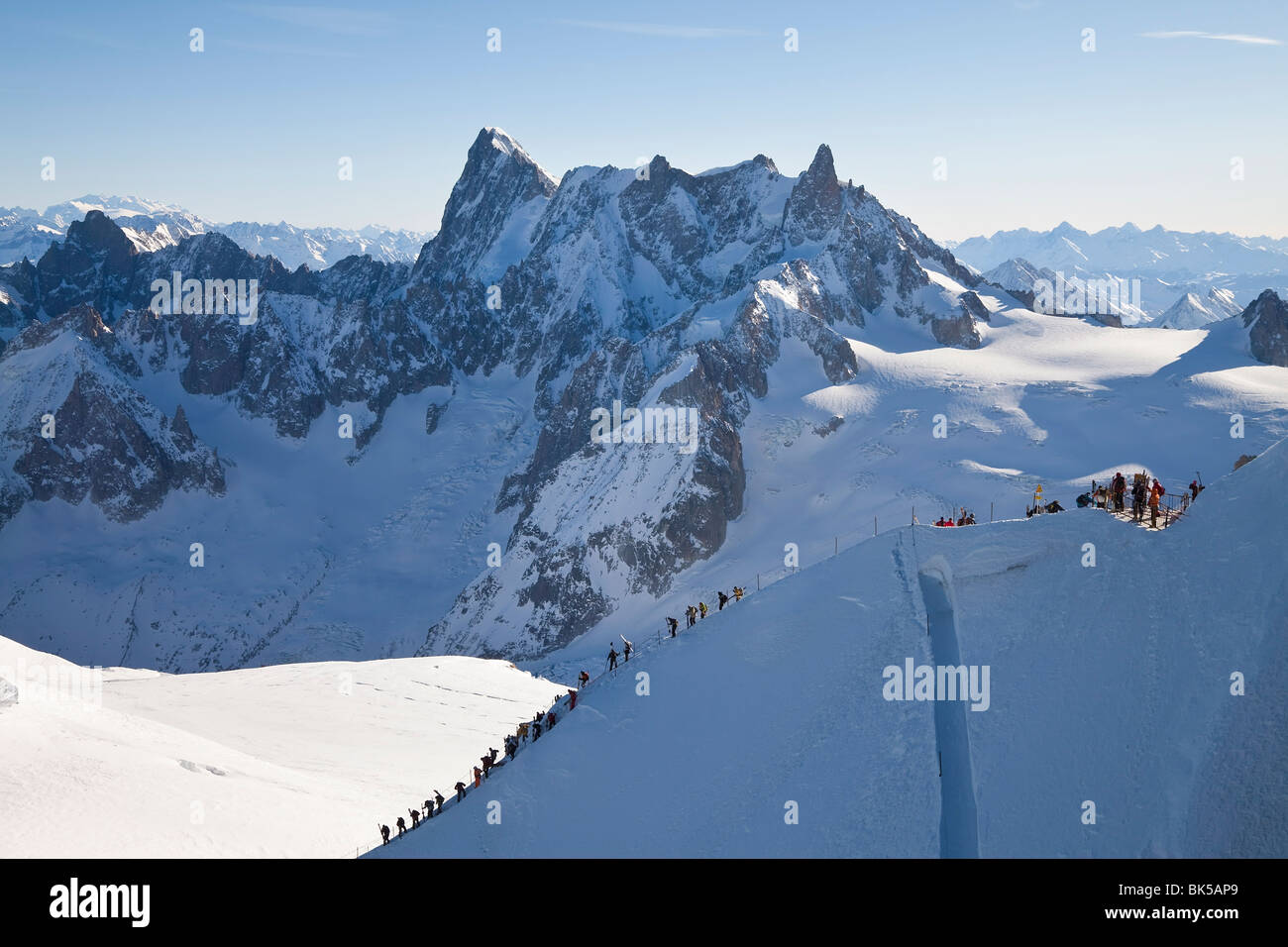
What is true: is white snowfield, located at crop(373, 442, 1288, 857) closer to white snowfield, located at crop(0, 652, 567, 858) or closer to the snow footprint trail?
the snow footprint trail

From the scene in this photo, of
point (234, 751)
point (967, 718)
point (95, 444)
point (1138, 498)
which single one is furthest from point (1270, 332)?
point (95, 444)

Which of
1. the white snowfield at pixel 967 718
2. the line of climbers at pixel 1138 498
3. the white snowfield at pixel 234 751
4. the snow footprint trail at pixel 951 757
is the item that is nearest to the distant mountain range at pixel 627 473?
the white snowfield at pixel 234 751

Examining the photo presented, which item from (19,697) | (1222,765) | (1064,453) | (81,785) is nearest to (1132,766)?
(1222,765)

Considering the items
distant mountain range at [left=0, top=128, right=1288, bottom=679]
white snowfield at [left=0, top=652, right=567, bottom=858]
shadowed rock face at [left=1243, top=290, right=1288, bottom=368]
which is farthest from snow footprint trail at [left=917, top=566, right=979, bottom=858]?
shadowed rock face at [left=1243, top=290, right=1288, bottom=368]

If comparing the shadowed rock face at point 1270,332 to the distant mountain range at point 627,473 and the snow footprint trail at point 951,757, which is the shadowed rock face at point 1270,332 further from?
the snow footprint trail at point 951,757
